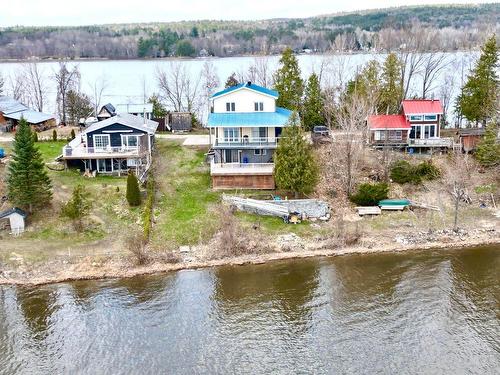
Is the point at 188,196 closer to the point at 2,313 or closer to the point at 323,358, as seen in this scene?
the point at 2,313

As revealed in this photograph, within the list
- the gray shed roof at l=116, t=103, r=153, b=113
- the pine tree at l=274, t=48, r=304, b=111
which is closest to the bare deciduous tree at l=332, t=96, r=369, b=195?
the pine tree at l=274, t=48, r=304, b=111

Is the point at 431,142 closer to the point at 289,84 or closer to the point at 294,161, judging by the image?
the point at 289,84

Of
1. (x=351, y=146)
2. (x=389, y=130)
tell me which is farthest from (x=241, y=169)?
(x=389, y=130)

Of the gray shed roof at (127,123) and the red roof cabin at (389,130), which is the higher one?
the gray shed roof at (127,123)

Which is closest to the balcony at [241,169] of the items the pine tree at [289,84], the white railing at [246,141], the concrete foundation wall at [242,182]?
the concrete foundation wall at [242,182]

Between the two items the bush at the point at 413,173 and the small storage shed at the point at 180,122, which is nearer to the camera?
the bush at the point at 413,173

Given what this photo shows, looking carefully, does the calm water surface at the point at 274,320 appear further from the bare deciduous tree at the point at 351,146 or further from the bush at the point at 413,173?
the bush at the point at 413,173

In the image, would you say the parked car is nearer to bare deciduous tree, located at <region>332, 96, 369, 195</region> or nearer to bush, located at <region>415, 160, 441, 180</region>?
bare deciduous tree, located at <region>332, 96, 369, 195</region>
